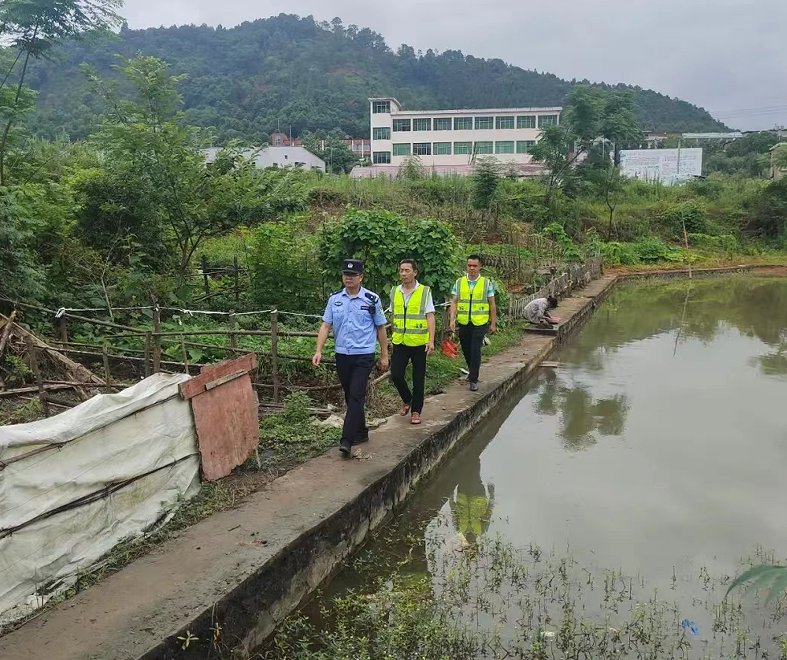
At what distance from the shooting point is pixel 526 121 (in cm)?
5559

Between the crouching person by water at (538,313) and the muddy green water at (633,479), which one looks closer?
the muddy green water at (633,479)

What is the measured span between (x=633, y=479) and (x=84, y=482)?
445 centimetres

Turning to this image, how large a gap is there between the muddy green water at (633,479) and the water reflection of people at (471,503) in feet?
0.06

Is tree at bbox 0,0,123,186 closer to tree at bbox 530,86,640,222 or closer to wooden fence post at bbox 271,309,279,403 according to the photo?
wooden fence post at bbox 271,309,279,403

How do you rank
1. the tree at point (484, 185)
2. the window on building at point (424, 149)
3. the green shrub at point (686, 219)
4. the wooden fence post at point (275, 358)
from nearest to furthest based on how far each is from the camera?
the wooden fence post at point (275, 358), the tree at point (484, 185), the green shrub at point (686, 219), the window on building at point (424, 149)

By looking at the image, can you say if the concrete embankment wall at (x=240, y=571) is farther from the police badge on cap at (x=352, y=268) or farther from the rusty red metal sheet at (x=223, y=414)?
Result: the police badge on cap at (x=352, y=268)

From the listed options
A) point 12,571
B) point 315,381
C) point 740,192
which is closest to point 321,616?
point 12,571

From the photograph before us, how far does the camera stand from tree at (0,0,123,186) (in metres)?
9.62

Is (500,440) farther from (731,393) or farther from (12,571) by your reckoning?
(12,571)

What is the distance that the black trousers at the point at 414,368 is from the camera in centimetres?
618

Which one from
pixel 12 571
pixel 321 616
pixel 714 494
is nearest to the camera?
pixel 12 571

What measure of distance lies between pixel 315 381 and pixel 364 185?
22.8 meters

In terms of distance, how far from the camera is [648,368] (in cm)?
1048

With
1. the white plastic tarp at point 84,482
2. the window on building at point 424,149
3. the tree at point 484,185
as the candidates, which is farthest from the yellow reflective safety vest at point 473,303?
the window on building at point 424,149
